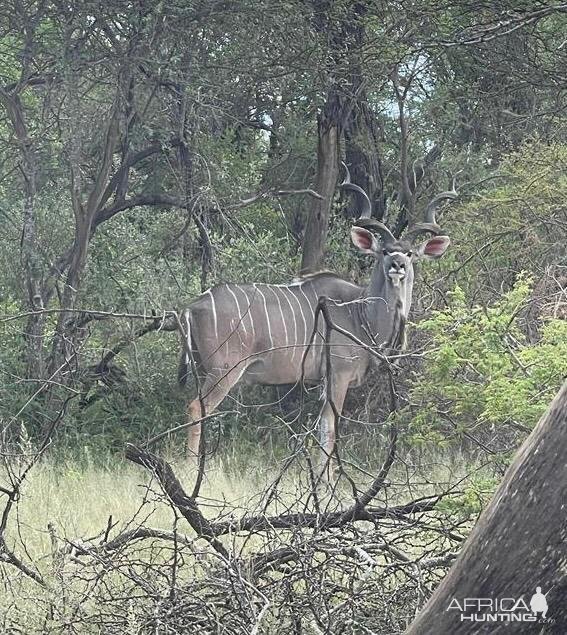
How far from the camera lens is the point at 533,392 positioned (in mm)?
4055

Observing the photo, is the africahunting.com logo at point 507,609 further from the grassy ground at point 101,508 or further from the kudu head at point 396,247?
the kudu head at point 396,247

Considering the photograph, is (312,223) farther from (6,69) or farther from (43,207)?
(6,69)

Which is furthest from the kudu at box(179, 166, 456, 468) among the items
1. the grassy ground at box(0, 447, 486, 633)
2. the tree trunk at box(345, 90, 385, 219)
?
the tree trunk at box(345, 90, 385, 219)

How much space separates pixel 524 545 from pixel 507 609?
0.09 metres

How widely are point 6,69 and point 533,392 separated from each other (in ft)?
21.5

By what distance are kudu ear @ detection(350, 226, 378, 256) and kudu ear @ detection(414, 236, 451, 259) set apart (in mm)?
258

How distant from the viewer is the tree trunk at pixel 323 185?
28.5ft

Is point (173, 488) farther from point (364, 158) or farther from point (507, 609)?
point (364, 158)

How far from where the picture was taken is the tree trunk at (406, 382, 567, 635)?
1.80 metres

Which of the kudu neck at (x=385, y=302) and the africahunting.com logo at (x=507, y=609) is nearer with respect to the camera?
the africahunting.com logo at (x=507, y=609)

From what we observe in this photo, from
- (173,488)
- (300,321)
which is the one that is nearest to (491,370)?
(173,488)

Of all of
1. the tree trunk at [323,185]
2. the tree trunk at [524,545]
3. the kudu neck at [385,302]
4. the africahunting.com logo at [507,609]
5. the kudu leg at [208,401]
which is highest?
the tree trunk at [323,185]

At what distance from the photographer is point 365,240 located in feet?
25.8

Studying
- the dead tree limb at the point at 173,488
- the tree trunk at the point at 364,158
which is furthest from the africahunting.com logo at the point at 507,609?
the tree trunk at the point at 364,158
